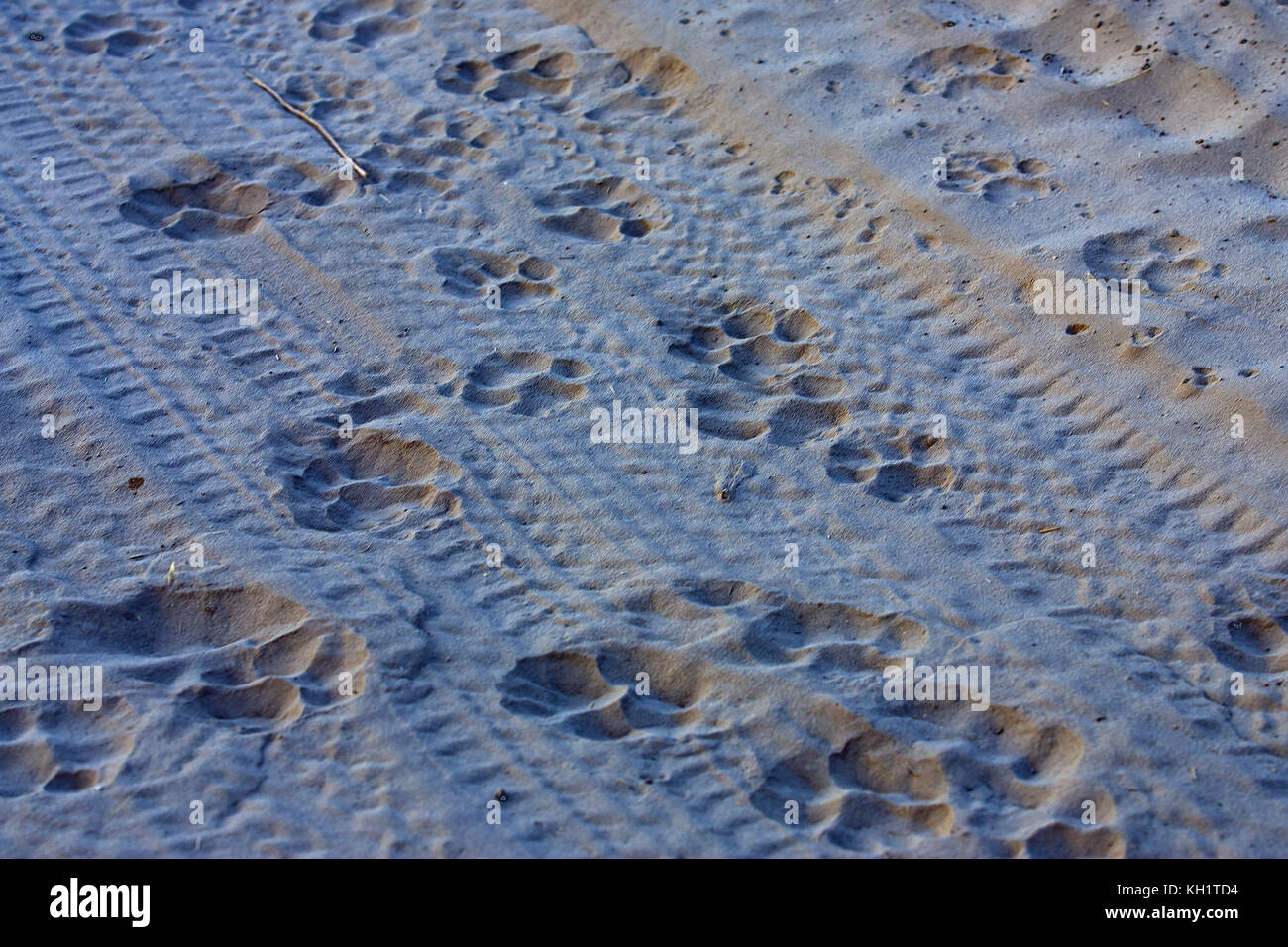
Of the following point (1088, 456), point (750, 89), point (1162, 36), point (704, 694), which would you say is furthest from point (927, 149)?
point (704, 694)

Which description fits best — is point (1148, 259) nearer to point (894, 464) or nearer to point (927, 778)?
point (894, 464)

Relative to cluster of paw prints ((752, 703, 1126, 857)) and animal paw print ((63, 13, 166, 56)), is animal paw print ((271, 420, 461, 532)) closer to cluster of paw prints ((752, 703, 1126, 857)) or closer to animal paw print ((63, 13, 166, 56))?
cluster of paw prints ((752, 703, 1126, 857))

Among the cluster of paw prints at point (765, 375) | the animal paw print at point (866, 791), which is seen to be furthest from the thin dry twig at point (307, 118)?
the animal paw print at point (866, 791)

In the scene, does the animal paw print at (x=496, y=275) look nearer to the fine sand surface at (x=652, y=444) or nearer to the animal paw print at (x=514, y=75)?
the fine sand surface at (x=652, y=444)

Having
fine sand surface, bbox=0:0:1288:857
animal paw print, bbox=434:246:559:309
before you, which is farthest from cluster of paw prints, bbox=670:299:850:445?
animal paw print, bbox=434:246:559:309

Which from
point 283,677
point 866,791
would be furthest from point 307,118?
point 866,791
